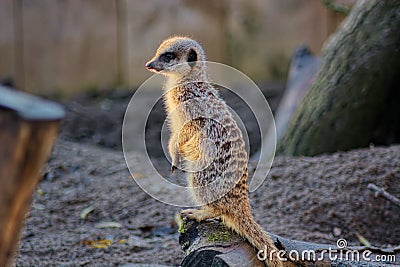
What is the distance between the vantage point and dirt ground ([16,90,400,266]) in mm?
3656

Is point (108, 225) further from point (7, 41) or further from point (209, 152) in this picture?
point (7, 41)

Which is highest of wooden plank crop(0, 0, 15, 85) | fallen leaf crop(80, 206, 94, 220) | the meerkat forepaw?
wooden plank crop(0, 0, 15, 85)

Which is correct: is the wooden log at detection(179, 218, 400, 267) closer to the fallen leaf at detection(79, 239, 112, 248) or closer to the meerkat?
the meerkat

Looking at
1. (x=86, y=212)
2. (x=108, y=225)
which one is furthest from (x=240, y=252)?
(x=86, y=212)

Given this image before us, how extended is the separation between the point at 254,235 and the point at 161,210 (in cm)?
159

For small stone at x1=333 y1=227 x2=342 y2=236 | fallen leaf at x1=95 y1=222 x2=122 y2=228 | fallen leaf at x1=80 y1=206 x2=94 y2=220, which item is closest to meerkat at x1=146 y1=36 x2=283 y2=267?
small stone at x1=333 y1=227 x2=342 y2=236

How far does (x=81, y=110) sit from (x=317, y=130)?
10.5ft

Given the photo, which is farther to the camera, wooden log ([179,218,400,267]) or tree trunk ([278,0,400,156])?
tree trunk ([278,0,400,156])

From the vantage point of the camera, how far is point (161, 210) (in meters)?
4.12

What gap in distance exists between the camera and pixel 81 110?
721cm

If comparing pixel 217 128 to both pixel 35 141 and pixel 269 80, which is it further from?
pixel 269 80

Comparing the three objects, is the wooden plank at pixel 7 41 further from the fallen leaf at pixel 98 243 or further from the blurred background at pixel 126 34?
the fallen leaf at pixel 98 243

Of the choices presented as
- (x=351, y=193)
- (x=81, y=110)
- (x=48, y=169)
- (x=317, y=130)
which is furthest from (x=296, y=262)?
(x=81, y=110)

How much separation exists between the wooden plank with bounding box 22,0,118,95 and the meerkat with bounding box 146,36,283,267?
18.0ft
